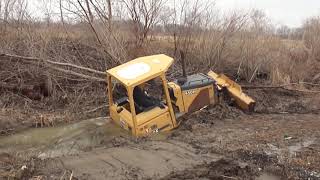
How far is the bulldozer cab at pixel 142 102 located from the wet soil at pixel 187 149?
0.26 m

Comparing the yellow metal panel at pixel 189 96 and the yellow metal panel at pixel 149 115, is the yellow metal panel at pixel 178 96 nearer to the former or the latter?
the yellow metal panel at pixel 189 96

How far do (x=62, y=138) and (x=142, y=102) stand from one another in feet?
6.95

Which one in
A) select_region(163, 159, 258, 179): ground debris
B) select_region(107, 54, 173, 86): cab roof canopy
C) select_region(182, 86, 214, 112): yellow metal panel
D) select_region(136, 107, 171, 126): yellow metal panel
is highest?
select_region(107, 54, 173, 86): cab roof canopy

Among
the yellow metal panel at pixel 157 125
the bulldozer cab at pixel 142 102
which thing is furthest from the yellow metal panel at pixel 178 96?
the yellow metal panel at pixel 157 125

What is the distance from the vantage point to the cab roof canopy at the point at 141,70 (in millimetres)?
9717

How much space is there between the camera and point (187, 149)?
916cm

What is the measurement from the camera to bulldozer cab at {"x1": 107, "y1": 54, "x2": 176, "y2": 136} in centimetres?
980

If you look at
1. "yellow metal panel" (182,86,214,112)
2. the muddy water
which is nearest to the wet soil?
the muddy water

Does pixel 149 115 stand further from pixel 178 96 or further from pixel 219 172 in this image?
pixel 219 172

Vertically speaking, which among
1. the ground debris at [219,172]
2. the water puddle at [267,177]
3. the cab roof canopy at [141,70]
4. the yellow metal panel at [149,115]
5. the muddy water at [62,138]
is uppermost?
the cab roof canopy at [141,70]

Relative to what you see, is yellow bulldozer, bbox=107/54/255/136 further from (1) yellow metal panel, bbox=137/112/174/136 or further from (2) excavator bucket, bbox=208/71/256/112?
(2) excavator bucket, bbox=208/71/256/112

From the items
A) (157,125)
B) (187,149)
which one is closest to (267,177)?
(187,149)

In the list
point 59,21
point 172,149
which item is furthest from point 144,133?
point 59,21

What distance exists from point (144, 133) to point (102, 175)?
8.38 ft
